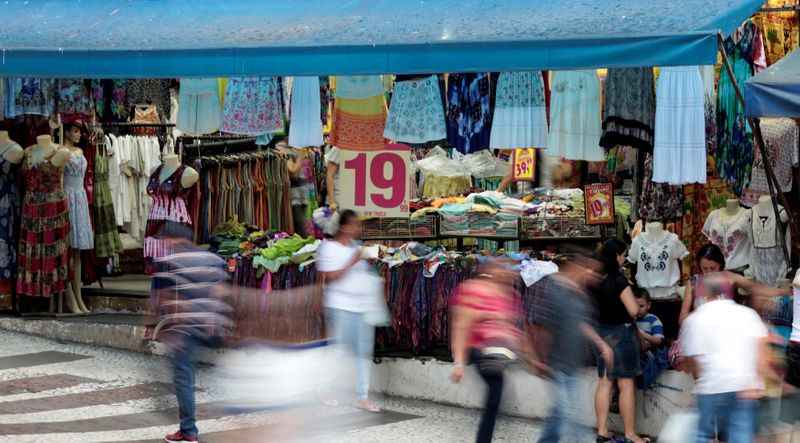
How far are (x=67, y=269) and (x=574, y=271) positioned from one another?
24.0 feet

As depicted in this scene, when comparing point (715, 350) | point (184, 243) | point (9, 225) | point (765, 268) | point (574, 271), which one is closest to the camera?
point (715, 350)

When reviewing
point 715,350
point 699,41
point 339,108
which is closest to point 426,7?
point 339,108

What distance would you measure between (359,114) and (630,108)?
8.30 feet

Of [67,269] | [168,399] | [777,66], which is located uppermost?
[777,66]

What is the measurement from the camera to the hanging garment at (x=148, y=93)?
611 inches

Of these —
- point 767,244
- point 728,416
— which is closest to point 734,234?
point 767,244

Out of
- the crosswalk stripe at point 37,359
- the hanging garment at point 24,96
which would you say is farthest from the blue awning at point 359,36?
the crosswalk stripe at point 37,359

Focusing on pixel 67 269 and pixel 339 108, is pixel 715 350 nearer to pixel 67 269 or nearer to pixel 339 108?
pixel 339 108

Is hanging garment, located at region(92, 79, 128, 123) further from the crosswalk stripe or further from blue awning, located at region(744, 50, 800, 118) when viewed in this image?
blue awning, located at region(744, 50, 800, 118)

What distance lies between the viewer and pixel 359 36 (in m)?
10.8

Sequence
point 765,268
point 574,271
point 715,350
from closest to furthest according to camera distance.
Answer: point 715,350
point 574,271
point 765,268

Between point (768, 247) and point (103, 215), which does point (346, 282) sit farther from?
point (103, 215)

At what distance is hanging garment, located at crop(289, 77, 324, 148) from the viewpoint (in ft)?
39.3

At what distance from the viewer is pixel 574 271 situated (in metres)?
8.50
